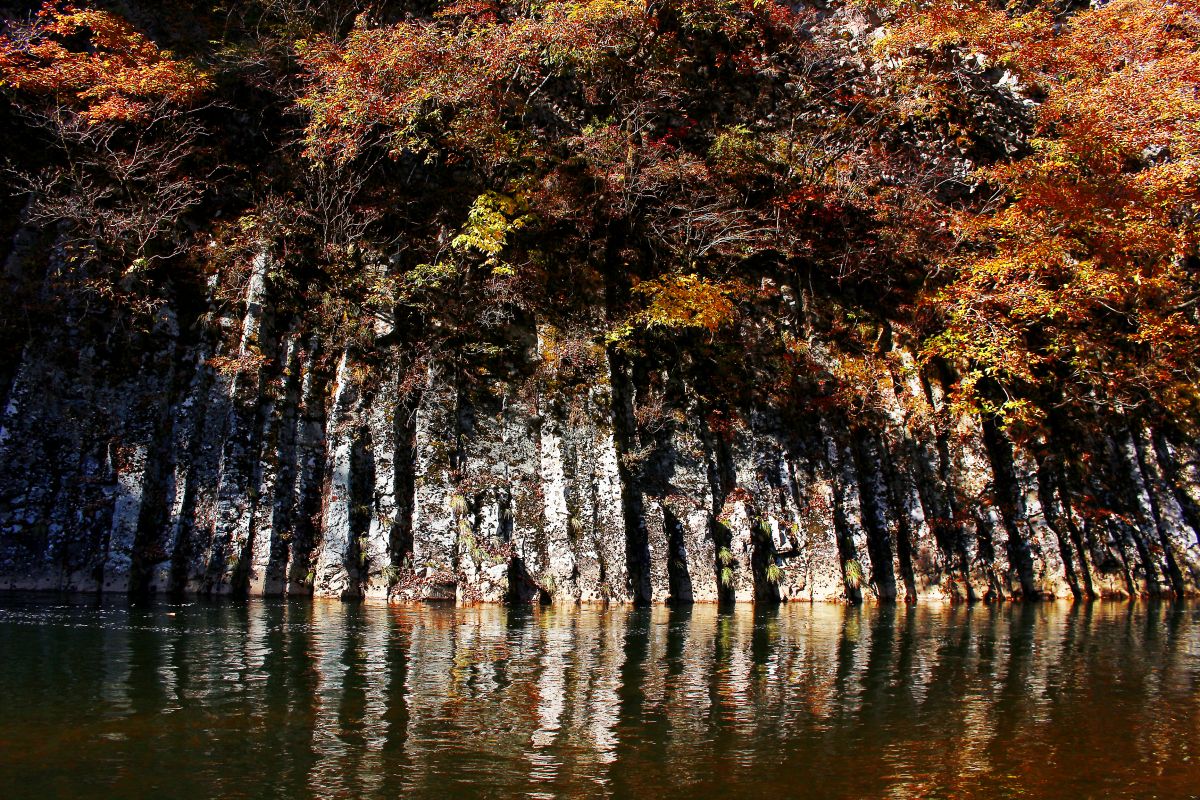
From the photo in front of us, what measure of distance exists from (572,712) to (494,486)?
9.96 meters

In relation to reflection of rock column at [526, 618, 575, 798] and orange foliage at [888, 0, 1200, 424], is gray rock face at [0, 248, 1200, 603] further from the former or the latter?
reflection of rock column at [526, 618, 575, 798]

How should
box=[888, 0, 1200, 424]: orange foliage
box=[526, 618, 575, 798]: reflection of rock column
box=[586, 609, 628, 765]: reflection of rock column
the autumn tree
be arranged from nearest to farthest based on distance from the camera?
box=[526, 618, 575, 798]: reflection of rock column
box=[586, 609, 628, 765]: reflection of rock column
the autumn tree
box=[888, 0, 1200, 424]: orange foliage

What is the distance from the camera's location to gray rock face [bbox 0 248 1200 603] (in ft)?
47.1

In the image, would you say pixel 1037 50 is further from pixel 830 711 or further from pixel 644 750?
pixel 644 750

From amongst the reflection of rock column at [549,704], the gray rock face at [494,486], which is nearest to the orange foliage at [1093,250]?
the gray rock face at [494,486]

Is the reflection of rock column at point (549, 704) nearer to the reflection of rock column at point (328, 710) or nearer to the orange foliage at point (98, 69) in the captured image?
→ the reflection of rock column at point (328, 710)

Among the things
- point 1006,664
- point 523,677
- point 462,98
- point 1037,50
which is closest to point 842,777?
point 523,677

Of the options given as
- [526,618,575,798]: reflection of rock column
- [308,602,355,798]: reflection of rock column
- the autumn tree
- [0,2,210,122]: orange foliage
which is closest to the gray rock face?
the autumn tree

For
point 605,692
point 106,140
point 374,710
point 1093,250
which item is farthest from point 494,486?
point 1093,250

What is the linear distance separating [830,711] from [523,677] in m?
2.67

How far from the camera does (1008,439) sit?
19.7 metres

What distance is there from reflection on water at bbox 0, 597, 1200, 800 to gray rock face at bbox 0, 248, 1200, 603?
3900mm

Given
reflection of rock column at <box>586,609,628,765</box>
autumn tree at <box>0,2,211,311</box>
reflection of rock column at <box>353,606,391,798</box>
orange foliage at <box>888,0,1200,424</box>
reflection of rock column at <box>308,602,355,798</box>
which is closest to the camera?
reflection of rock column at <box>308,602,355,798</box>

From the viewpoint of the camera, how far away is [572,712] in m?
5.90
